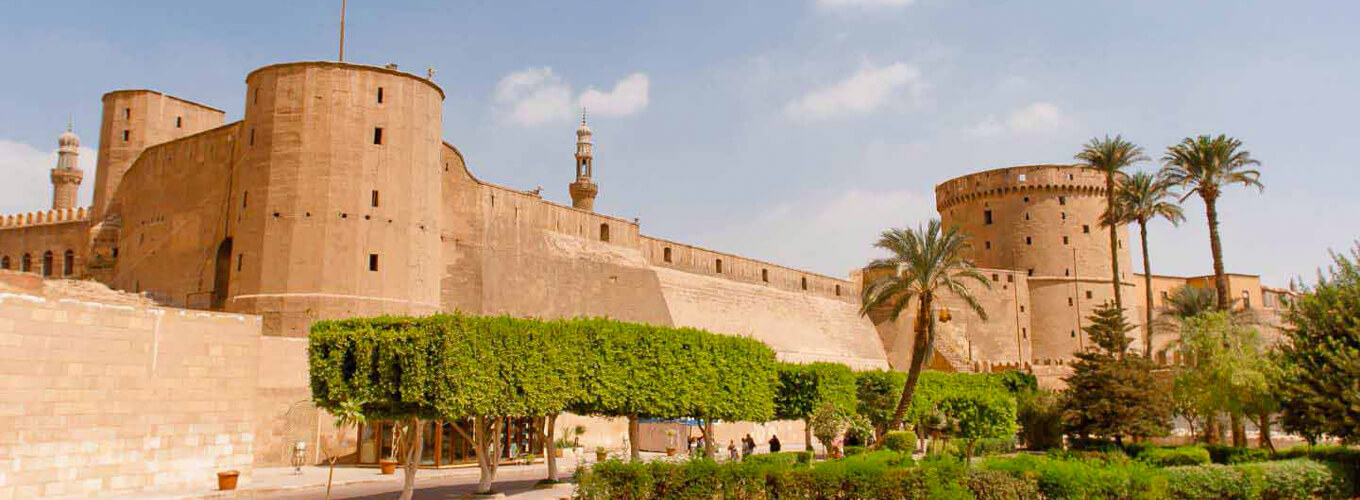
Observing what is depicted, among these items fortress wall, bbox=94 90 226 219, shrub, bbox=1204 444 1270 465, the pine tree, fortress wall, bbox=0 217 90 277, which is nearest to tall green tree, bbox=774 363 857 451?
the pine tree

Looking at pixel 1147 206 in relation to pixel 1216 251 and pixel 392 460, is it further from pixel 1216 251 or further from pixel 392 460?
pixel 392 460

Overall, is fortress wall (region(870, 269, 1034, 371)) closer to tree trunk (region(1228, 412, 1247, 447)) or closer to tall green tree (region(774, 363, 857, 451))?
tall green tree (region(774, 363, 857, 451))

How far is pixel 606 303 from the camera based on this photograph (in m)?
39.1

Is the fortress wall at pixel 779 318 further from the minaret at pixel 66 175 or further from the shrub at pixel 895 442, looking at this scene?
the minaret at pixel 66 175

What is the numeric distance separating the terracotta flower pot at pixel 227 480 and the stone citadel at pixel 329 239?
8.53ft

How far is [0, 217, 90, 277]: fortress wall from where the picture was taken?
36531mm

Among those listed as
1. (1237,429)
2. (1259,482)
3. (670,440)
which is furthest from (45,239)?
(1237,429)

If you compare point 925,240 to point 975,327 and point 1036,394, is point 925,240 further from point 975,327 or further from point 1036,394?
point 975,327

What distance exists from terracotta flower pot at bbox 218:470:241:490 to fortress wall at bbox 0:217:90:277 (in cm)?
1975

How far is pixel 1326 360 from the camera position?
1911cm

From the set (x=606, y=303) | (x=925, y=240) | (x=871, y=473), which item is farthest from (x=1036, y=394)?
(x=871, y=473)

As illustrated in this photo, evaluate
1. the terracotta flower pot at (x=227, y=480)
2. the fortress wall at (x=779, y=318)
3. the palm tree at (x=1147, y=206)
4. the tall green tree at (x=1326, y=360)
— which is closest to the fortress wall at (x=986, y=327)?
the fortress wall at (x=779, y=318)

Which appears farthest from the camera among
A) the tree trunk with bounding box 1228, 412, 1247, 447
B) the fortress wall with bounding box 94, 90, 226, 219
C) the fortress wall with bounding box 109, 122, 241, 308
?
the fortress wall with bounding box 94, 90, 226, 219

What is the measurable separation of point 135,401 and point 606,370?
10.1 metres
